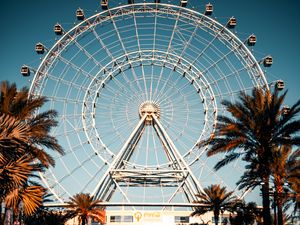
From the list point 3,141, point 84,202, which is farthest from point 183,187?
point 3,141

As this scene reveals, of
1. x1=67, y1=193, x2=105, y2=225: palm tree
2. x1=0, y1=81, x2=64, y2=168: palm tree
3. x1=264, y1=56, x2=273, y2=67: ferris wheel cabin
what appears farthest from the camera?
x1=264, y1=56, x2=273, y2=67: ferris wheel cabin

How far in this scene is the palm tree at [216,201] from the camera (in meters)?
32.0

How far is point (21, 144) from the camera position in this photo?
14.3 metres

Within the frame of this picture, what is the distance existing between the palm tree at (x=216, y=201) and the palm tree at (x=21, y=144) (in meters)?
16.3

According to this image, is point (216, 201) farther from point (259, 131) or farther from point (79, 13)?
point (79, 13)

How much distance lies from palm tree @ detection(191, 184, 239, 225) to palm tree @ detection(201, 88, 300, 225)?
47.2ft

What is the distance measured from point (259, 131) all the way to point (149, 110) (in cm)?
1857

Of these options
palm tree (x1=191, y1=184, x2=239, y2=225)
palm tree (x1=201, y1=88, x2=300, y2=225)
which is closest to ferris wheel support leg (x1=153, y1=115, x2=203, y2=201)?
palm tree (x1=191, y1=184, x2=239, y2=225)

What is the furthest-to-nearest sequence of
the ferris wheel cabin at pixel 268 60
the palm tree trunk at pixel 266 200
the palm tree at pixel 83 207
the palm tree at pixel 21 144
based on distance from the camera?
the ferris wheel cabin at pixel 268 60, the palm tree at pixel 83 207, the palm tree trunk at pixel 266 200, the palm tree at pixel 21 144

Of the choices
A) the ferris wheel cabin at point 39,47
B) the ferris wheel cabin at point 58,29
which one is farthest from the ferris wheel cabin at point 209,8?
the ferris wheel cabin at point 39,47

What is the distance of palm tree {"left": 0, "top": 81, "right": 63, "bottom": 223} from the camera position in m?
Result: 11.6

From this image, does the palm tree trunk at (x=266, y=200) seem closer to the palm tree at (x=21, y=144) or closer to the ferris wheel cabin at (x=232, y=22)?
the palm tree at (x=21, y=144)

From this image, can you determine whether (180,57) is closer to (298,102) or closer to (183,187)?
(183,187)

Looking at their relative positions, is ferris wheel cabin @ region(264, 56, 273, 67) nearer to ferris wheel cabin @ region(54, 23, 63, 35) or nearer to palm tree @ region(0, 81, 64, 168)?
ferris wheel cabin @ region(54, 23, 63, 35)
